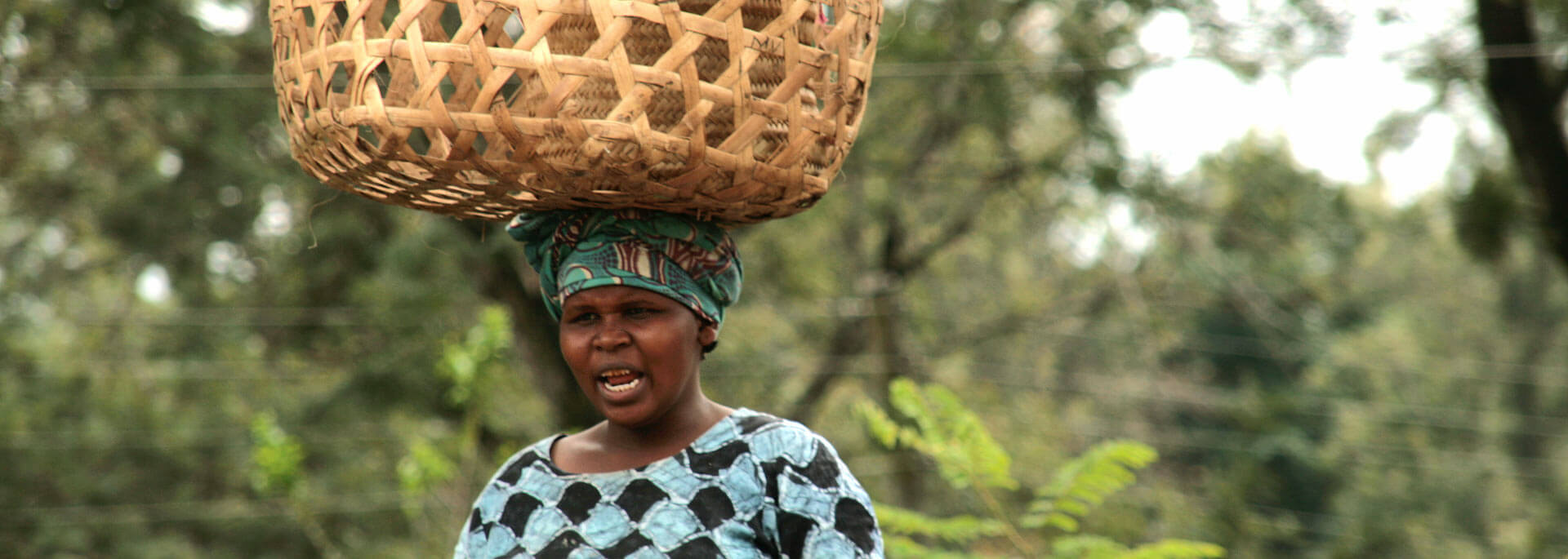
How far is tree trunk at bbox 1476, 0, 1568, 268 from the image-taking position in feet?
19.1

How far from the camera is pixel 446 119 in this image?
67.5 inches

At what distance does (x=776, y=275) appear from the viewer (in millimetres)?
11430

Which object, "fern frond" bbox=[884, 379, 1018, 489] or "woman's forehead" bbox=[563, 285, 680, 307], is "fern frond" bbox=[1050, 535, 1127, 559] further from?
"woman's forehead" bbox=[563, 285, 680, 307]

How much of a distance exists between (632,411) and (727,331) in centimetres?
911

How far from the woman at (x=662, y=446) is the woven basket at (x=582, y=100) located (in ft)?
0.31

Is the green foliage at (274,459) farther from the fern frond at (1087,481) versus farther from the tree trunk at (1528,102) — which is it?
the tree trunk at (1528,102)

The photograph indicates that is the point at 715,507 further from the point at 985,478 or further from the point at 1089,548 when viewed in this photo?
the point at 1089,548

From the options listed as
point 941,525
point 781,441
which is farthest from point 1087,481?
point 781,441

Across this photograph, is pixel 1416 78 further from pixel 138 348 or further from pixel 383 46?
pixel 138 348

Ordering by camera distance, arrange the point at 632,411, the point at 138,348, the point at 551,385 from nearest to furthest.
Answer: the point at 632,411 → the point at 551,385 → the point at 138,348

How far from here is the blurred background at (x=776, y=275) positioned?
8.27 m

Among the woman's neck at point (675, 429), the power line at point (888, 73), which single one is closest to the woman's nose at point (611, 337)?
the woman's neck at point (675, 429)

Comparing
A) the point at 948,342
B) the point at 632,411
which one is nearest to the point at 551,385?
the point at 948,342

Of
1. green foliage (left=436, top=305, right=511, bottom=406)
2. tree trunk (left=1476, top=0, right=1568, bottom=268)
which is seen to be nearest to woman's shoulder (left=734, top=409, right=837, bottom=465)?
green foliage (left=436, top=305, right=511, bottom=406)
